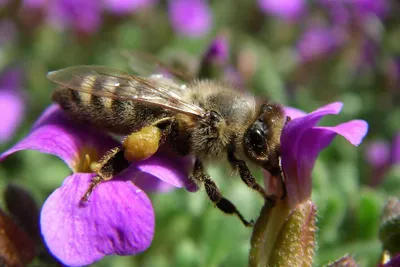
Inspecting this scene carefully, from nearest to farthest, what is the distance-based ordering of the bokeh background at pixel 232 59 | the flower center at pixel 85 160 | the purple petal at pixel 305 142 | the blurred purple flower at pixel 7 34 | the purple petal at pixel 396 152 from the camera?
the purple petal at pixel 305 142 → the flower center at pixel 85 160 → the bokeh background at pixel 232 59 → the purple petal at pixel 396 152 → the blurred purple flower at pixel 7 34

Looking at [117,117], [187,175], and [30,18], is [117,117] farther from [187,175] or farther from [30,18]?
[30,18]

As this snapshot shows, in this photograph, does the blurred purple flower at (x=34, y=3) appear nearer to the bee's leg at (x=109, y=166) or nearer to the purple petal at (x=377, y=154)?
the purple petal at (x=377, y=154)

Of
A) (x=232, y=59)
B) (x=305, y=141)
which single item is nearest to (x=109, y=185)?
(x=305, y=141)

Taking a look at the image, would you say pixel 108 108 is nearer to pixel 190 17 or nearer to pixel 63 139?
pixel 63 139

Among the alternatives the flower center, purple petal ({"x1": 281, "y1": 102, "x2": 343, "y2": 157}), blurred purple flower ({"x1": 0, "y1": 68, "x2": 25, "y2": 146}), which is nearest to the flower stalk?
purple petal ({"x1": 281, "y1": 102, "x2": 343, "y2": 157})

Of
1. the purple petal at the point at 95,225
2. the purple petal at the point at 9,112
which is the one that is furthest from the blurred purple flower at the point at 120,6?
the purple petal at the point at 95,225

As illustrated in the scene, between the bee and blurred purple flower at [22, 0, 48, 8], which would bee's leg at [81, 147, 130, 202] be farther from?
blurred purple flower at [22, 0, 48, 8]

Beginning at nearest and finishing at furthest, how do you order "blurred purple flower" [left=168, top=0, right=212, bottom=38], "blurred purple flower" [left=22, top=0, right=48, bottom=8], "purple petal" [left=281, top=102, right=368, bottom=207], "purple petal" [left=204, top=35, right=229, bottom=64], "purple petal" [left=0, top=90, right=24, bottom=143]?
"purple petal" [left=281, top=102, right=368, bottom=207] < "purple petal" [left=204, top=35, right=229, bottom=64] < "purple petal" [left=0, top=90, right=24, bottom=143] < "blurred purple flower" [left=22, top=0, right=48, bottom=8] < "blurred purple flower" [left=168, top=0, right=212, bottom=38]
